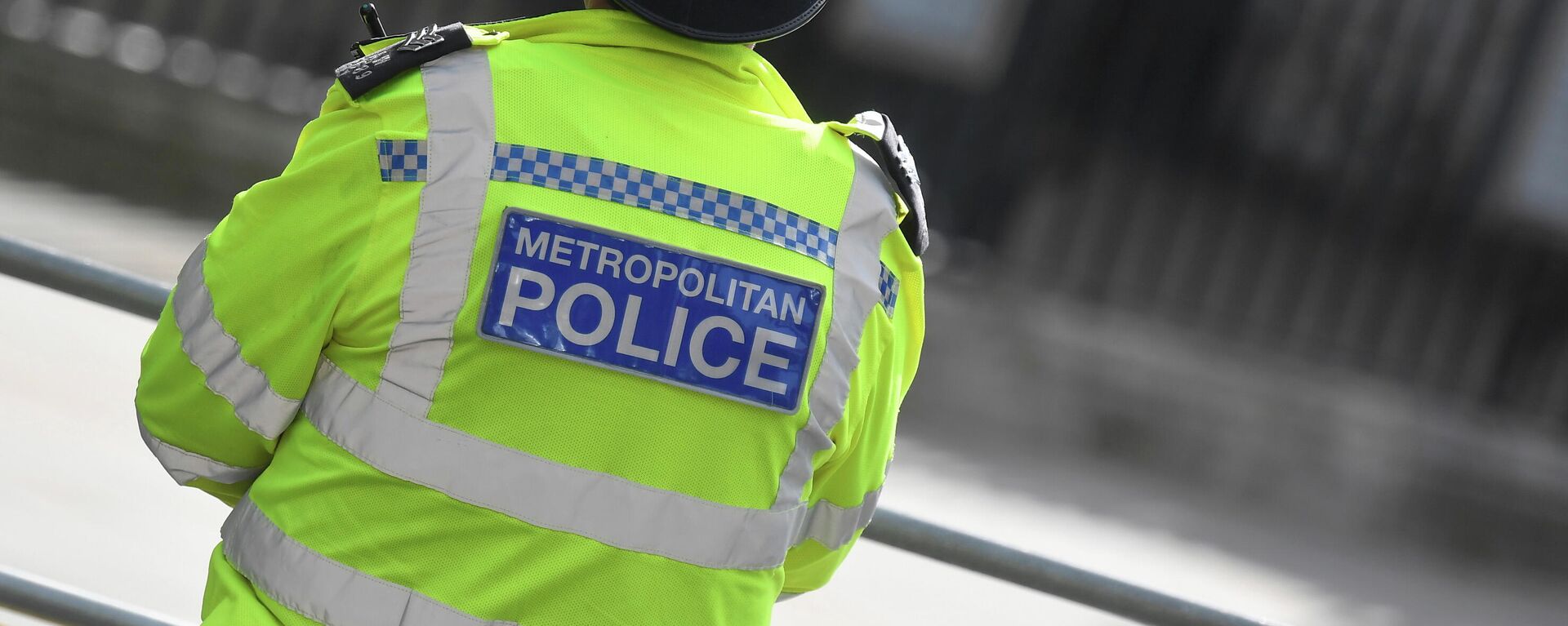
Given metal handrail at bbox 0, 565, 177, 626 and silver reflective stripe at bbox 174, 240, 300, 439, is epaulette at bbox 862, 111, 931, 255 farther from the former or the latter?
metal handrail at bbox 0, 565, 177, 626

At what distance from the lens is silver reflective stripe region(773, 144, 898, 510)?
1.14 metres

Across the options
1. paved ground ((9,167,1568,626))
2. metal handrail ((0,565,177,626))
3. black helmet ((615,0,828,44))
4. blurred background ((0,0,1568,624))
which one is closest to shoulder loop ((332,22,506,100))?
black helmet ((615,0,828,44))

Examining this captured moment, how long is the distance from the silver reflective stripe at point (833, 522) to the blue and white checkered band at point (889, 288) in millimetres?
201

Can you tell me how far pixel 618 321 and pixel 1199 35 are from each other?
637cm

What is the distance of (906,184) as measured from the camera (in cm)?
128

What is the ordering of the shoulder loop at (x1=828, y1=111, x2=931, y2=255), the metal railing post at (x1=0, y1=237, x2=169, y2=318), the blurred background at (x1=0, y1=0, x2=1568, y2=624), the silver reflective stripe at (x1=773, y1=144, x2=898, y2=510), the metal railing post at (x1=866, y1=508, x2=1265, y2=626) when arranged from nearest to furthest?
the silver reflective stripe at (x1=773, y1=144, x2=898, y2=510)
the shoulder loop at (x1=828, y1=111, x2=931, y2=255)
the metal railing post at (x1=0, y1=237, x2=169, y2=318)
the metal railing post at (x1=866, y1=508, x2=1265, y2=626)
the blurred background at (x1=0, y1=0, x2=1568, y2=624)

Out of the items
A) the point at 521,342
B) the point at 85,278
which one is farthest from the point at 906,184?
the point at 85,278

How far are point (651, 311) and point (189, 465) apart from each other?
42 centimetres

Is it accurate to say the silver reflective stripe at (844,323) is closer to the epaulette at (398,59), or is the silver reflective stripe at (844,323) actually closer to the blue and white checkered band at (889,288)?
the blue and white checkered band at (889,288)

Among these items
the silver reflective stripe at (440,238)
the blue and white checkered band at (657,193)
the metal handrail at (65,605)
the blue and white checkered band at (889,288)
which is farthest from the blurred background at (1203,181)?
the silver reflective stripe at (440,238)

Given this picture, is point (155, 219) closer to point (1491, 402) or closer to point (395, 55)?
point (395, 55)

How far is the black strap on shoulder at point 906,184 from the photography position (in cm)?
126

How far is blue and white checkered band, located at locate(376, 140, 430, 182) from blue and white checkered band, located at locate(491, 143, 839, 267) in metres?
0.05

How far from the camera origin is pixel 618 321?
3.51 feet
